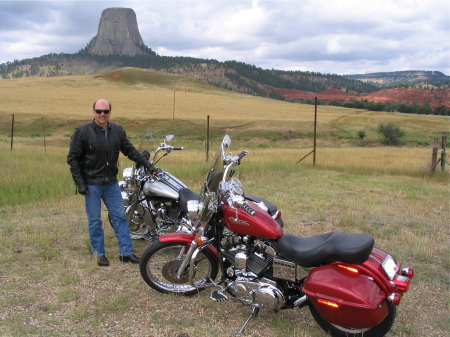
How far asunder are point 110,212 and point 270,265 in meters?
2.26

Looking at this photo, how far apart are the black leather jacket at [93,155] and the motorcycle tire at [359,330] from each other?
2.65 meters

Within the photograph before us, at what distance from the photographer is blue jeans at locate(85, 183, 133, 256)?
462 centimetres

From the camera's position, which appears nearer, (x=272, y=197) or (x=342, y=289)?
(x=342, y=289)

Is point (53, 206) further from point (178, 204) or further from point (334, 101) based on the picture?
point (334, 101)

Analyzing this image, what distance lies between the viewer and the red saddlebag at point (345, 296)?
2859 mm

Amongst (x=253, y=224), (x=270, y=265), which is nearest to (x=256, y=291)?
(x=270, y=265)

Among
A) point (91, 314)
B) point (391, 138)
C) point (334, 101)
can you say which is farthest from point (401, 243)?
point (334, 101)

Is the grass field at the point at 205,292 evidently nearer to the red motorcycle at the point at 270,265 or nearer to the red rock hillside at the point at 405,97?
the red motorcycle at the point at 270,265

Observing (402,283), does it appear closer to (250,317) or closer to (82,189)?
(250,317)

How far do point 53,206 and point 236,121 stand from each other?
31.9 metres

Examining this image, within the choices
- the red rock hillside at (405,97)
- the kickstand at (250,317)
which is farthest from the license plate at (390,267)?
the red rock hillside at (405,97)

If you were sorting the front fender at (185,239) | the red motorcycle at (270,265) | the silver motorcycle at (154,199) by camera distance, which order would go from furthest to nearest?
the silver motorcycle at (154,199)
the front fender at (185,239)
the red motorcycle at (270,265)

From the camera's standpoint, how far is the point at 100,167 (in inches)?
178

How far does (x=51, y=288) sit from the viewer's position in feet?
13.8
